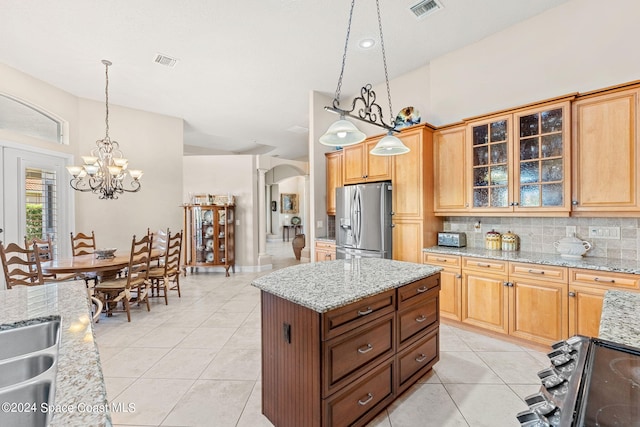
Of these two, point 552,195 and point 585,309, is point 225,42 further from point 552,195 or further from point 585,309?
point 585,309

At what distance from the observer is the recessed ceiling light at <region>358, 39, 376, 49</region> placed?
349 centimetres

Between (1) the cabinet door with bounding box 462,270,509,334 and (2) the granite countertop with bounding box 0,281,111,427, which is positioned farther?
(1) the cabinet door with bounding box 462,270,509,334

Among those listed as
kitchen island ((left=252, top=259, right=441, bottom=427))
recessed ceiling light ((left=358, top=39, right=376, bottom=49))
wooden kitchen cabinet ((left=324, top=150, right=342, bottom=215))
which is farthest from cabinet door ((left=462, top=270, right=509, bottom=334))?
recessed ceiling light ((left=358, top=39, right=376, bottom=49))

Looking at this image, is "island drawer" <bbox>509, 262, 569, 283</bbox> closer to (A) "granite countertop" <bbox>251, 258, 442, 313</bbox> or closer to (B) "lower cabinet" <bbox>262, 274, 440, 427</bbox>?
(A) "granite countertop" <bbox>251, 258, 442, 313</bbox>

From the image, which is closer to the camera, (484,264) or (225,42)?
(484,264)

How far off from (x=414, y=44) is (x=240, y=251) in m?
5.24

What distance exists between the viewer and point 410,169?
363 cm

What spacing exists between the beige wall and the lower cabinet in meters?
5.09

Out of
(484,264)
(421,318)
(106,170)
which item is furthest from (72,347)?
(106,170)

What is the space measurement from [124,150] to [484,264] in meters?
6.36

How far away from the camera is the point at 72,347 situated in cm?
89

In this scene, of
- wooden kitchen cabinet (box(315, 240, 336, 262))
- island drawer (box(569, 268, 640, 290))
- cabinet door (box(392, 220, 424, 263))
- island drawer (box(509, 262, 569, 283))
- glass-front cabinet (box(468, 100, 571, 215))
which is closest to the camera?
island drawer (box(569, 268, 640, 290))

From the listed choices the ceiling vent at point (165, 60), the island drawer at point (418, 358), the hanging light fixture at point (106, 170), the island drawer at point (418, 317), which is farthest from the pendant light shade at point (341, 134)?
the hanging light fixture at point (106, 170)

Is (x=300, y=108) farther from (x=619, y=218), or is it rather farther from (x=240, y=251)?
(x=619, y=218)
